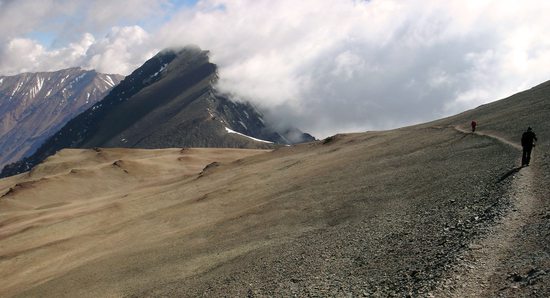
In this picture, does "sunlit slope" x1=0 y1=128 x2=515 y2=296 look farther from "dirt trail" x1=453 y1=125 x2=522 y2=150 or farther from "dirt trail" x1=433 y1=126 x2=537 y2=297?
"dirt trail" x1=433 y1=126 x2=537 y2=297

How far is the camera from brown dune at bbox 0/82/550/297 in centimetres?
2234

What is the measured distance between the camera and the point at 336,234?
32719mm

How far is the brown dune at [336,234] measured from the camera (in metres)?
22.3

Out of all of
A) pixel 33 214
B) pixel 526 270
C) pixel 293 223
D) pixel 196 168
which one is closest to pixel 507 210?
pixel 526 270

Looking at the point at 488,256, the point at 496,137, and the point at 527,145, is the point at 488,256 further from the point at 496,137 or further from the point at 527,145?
the point at 496,137

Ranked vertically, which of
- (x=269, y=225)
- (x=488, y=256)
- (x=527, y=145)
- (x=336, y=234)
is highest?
(x=527, y=145)

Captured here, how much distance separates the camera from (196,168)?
170375mm

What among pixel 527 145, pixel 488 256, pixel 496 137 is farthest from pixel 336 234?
pixel 496 137

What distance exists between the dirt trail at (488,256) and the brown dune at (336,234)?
7 cm

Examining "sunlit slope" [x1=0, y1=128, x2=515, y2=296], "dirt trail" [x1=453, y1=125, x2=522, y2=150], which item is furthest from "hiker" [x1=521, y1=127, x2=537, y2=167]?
"dirt trail" [x1=453, y1=125, x2=522, y2=150]

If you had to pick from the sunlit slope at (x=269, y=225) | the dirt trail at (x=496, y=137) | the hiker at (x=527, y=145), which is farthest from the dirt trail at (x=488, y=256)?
the dirt trail at (x=496, y=137)

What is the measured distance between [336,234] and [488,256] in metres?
12.5

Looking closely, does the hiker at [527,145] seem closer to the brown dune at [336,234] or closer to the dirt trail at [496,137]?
the brown dune at [336,234]

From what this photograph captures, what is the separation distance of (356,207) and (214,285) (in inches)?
507
